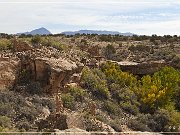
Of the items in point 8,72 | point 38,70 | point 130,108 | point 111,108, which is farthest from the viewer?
point 130,108

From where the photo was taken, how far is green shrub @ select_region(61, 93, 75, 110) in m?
21.9

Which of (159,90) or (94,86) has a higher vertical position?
(94,86)

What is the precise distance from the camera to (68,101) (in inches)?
876

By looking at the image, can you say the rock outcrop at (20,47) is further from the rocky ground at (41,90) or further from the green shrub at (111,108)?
the green shrub at (111,108)

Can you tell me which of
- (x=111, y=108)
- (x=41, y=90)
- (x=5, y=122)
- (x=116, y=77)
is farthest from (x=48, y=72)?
(x=116, y=77)

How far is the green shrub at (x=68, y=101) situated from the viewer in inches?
864

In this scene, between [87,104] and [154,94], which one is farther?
[154,94]

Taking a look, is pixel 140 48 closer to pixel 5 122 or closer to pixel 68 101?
pixel 68 101

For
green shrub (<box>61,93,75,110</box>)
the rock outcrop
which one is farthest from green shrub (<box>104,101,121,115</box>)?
the rock outcrop

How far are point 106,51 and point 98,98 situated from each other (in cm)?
2334

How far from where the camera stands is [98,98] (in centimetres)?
2502

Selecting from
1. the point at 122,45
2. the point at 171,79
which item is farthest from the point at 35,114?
the point at 122,45

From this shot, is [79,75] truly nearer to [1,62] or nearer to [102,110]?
[102,110]

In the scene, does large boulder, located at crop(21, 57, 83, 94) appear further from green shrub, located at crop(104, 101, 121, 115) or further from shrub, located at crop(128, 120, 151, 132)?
shrub, located at crop(128, 120, 151, 132)
